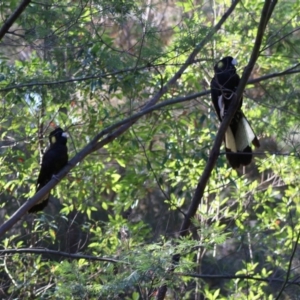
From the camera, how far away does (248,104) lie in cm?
736

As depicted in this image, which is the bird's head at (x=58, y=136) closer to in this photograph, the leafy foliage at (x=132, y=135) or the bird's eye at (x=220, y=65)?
the leafy foliage at (x=132, y=135)

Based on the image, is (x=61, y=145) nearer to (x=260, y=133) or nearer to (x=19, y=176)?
(x=19, y=176)

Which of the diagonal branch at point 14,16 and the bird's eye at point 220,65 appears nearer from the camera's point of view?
the diagonal branch at point 14,16

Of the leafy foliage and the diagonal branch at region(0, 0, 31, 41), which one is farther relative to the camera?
the leafy foliage

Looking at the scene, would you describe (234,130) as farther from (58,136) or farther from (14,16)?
(14,16)

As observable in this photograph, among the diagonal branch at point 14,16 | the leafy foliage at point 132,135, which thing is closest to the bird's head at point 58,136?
the leafy foliage at point 132,135

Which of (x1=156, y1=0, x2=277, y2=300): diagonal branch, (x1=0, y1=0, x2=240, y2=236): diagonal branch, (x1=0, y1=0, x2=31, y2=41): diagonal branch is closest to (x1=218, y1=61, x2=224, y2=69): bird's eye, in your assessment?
(x1=0, y1=0, x2=240, y2=236): diagonal branch

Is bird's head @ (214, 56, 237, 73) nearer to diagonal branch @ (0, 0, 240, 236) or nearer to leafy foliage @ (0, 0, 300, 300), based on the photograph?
leafy foliage @ (0, 0, 300, 300)

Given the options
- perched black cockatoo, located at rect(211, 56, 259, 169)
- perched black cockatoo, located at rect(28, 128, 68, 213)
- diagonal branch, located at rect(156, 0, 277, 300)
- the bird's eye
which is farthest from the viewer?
perched black cockatoo, located at rect(28, 128, 68, 213)

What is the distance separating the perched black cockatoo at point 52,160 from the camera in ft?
19.3

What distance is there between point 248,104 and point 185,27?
100 inches

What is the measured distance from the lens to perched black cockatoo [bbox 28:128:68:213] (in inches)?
231

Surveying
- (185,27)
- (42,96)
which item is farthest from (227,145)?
(42,96)

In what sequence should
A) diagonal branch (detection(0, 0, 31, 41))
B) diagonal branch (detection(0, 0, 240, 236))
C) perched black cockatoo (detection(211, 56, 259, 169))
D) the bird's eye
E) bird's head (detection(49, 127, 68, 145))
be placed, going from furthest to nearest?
bird's head (detection(49, 127, 68, 145)), the bird's eye, perched black cockatoo (detection(211, 56, 259, 169)), diagonal branch (detection(0, 0, 240, 236)), diagonal branch (detection(0, 0, 31, 41))
